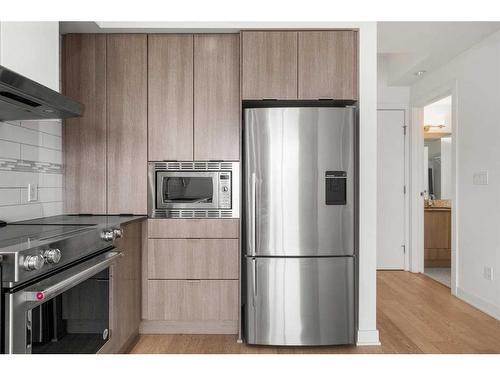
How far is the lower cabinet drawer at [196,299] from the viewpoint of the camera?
2795mm

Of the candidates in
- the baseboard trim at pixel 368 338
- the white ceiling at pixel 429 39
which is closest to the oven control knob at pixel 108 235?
the baseboard trim at pixel 368 338

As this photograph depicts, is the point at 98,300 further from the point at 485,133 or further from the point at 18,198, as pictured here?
the point at 485,133

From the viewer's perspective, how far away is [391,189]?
5.12 metres

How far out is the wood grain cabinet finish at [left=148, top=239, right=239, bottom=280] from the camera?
110 inches

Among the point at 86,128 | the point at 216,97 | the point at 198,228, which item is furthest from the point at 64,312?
the point at 216,97

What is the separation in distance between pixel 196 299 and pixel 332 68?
1.82 metres

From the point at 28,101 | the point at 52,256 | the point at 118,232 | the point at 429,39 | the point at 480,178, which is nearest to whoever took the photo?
the point at 52,256

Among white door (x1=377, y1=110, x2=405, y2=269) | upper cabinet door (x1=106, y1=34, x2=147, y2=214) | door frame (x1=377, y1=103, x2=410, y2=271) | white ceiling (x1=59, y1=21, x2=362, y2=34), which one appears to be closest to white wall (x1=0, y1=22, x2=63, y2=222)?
upper cabinet door (x1=106, y1=34, x2=147, y2=214)

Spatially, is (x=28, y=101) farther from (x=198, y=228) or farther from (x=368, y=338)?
(x=368, y=338)

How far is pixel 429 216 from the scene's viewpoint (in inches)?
210

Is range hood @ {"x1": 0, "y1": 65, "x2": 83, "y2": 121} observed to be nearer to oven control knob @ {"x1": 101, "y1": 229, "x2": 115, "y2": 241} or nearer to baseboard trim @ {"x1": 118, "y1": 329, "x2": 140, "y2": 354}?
oven control knob @ {"x1": 101, "y1": 229, "x2": 115, "y2": 241}

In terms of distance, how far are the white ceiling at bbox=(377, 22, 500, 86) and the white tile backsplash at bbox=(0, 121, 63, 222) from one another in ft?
8.10

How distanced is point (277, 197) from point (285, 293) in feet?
2.03
